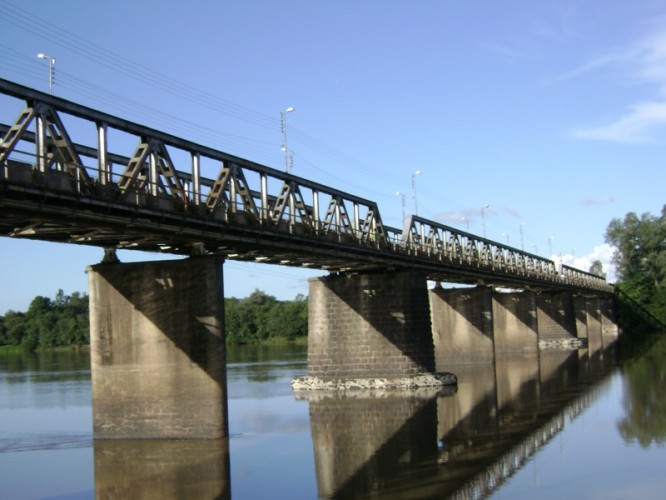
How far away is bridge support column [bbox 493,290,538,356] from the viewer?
3474 inches

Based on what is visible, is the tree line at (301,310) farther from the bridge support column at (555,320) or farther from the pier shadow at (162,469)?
the pier shadow at (162,469)

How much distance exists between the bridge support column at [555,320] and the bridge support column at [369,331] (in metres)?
53.7

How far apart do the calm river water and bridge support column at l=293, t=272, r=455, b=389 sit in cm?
211

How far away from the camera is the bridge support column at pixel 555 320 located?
103 meters

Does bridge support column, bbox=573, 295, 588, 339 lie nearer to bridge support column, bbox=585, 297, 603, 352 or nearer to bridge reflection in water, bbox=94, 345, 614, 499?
bridge support column, bbox=585, 297, 603, 352

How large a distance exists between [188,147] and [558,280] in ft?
270

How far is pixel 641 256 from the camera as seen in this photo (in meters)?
153

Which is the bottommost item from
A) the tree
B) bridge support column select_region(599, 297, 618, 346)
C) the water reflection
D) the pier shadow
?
the water reflection

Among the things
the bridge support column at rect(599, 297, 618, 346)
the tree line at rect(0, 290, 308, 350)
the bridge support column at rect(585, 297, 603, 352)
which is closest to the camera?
the bridge support column at rect(585, 297, 603, 352)

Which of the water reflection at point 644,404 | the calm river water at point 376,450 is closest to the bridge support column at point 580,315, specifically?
the water reflection at point 644,404

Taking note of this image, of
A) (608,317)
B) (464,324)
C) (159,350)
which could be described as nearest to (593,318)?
(608,317)

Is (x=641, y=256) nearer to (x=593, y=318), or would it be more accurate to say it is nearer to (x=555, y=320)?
(x=593, y=318)

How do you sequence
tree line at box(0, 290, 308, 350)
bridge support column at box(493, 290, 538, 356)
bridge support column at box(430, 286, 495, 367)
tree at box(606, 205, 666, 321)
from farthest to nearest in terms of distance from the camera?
tree line at box(0, 290, 308, 350) < tree at box(606, 205, 666, 321) < bridge support column at box(493, 290, 538, 356) < bridge support column at box(430, 286, 495, 367)

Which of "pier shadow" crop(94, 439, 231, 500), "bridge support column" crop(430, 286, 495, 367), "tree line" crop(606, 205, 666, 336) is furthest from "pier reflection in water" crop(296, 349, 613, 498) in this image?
"tree line" crop(606, 205, 666, 336)
